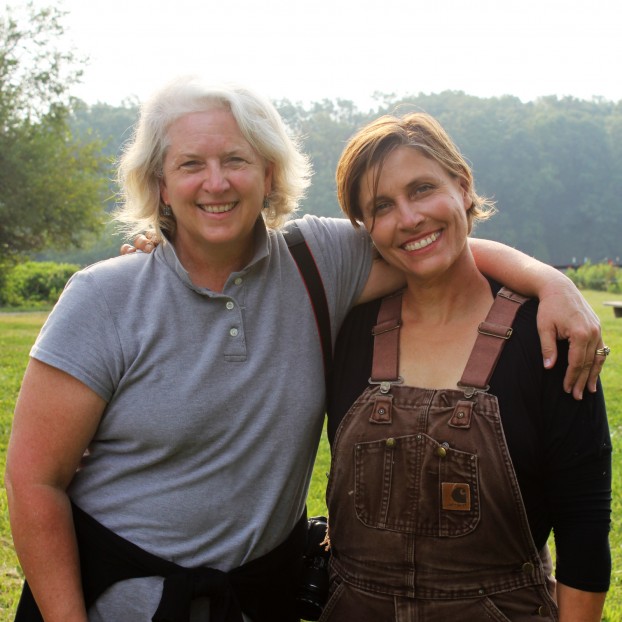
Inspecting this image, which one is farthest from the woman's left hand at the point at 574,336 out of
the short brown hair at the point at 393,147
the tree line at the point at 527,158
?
the tree line at the point at 527,158

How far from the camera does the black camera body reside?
92.9 inches

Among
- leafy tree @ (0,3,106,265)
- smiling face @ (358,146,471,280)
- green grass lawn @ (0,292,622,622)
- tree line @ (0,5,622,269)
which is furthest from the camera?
tree line @ (0,5,622,269)

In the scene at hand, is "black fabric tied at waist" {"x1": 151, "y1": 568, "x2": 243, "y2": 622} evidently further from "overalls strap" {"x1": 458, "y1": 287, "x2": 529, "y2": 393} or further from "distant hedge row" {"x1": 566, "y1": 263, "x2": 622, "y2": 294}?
"distant hedge row" {"x1": 566, "y1": 263, "x2": 622, "y2": 294}

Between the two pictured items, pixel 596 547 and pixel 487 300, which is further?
pixel 487 300

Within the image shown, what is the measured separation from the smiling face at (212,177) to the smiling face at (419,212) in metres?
0.38

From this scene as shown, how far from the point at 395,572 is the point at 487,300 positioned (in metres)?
0.79

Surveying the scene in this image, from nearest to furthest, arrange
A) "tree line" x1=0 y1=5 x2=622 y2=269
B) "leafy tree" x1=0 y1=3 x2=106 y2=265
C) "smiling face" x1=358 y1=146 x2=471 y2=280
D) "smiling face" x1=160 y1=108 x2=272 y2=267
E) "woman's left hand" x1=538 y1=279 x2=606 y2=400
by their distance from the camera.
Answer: "woman's left hand" x1=538 y1=279 x2=606 y2=400 → "smiling face" x1=160 y1=108 x2=272 y2=267 → "smiling face" x1=358 y1=146 x2=471 y2=280 → "leafy tree" x1=0 y1=3 x2=106 y2=265 → "tree line" x1=0 y1=5 x2=622 y2=269

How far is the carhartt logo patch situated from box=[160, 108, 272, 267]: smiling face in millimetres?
883

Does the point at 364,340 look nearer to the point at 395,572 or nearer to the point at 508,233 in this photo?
the point at 395,572

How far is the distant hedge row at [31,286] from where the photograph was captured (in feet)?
95.5

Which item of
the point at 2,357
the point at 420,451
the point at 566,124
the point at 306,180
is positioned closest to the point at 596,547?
the point at 420,451

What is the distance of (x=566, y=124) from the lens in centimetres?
6256

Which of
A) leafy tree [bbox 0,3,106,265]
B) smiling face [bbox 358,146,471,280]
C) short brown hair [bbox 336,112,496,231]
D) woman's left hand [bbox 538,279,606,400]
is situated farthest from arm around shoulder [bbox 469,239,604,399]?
leafy tree [bbox 0,3,106,265]

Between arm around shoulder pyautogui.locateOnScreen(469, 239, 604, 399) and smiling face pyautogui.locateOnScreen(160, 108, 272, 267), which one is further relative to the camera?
smiling face pyautogui.locateOnScreen(160, 108, 272, 267)
